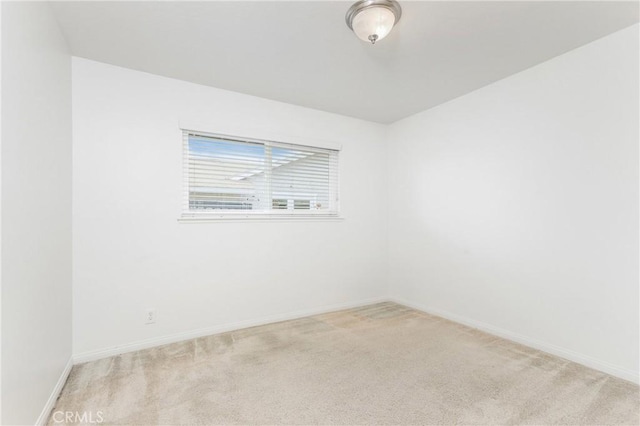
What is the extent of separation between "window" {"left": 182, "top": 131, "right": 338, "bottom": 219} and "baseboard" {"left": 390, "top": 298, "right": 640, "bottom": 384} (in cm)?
174

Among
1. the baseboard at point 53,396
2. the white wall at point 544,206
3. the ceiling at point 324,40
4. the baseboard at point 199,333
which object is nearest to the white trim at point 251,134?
the ceiling at point 324,40

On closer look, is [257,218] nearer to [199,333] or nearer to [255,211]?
[255,211]

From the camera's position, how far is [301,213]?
3520mm

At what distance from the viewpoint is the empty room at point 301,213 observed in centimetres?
178

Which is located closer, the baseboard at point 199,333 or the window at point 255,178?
the baseboard at point 199,333

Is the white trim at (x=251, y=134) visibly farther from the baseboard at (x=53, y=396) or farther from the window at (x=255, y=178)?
the baseboard at (x=53, y=396)

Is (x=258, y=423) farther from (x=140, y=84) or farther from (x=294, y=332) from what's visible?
(x=140, y=84)

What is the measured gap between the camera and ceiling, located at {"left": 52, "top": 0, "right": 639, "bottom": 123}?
1.92 meters

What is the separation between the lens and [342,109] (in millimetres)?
3584

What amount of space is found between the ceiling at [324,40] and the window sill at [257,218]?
1227 millimetres

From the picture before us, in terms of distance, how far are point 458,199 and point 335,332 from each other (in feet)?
6.08

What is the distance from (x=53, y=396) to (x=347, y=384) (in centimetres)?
177

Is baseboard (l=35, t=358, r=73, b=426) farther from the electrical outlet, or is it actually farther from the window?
the window

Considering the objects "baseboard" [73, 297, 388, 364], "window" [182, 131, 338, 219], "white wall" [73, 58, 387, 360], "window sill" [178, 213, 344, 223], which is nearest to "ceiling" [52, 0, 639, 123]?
"white wall" [73, 58, 387, 360]
